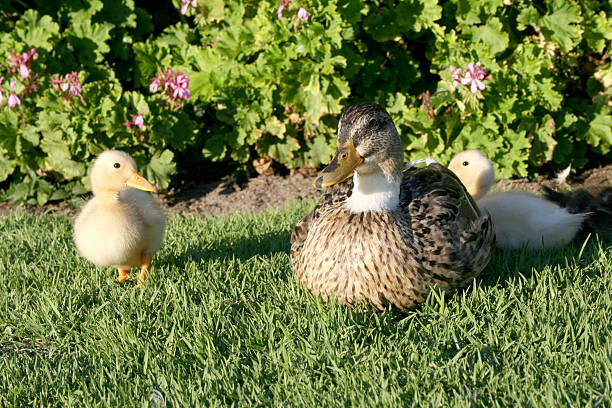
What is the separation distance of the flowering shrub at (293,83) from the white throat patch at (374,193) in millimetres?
→ 2211

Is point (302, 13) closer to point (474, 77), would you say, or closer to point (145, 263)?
point (474, 77)

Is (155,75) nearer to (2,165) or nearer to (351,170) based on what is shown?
(2,165)

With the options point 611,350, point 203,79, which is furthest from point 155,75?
point 611,350

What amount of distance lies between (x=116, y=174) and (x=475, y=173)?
2.42 m

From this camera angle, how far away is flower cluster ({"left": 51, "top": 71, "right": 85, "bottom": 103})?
5.36m

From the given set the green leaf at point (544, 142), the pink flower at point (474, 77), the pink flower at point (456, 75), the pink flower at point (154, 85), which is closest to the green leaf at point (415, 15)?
the pink flower at point (456, 75)

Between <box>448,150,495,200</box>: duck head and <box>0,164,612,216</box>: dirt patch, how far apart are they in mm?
1097

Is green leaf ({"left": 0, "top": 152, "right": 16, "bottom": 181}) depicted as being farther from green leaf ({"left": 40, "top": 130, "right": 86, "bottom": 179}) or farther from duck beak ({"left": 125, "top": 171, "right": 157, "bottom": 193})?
duck beak ({"left": 125, "top": 171, "right": 157, "bottom": 193})

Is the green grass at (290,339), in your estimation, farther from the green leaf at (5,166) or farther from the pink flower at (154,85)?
the pink flower at (154,85)

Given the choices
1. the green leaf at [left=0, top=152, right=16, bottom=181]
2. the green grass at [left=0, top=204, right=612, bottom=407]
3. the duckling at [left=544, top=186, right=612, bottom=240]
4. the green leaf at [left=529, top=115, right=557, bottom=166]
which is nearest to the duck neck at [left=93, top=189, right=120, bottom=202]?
the green grass at [left=0, top=204, right=612, bottom=407]

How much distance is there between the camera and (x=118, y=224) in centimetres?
387

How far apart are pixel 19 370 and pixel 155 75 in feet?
12.1

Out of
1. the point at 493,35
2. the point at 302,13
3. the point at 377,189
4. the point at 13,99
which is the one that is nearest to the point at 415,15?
the point at 493,35

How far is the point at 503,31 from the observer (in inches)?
224
